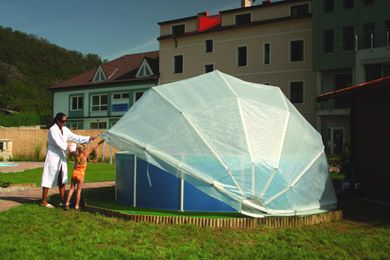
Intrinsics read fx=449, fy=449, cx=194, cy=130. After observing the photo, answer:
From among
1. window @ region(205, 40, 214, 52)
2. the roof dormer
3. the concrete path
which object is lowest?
the concrete path

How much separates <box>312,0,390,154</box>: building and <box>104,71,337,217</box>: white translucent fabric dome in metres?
20.1

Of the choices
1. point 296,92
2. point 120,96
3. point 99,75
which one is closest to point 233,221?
point 296,92

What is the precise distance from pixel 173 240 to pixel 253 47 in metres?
30.6

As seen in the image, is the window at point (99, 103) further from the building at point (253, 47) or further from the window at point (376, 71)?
the window at point (376, 71)

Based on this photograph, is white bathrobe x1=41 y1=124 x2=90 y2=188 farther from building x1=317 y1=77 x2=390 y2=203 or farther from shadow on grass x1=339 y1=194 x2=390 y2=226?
building x1=317 y1=77 x2=390 y2=203

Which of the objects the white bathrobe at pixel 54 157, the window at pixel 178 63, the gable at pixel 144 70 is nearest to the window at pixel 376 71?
the window at pixel 178 63

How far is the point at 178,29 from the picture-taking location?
40594 mm

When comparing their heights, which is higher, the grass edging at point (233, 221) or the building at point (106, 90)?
the building at point (106, 90)

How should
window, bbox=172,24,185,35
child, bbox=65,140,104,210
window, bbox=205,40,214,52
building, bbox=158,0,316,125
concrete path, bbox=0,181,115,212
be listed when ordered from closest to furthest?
child, bbox=65,140,104,210
concrete path, bbox=0,181,115,212
building, bbox=158,0,316,125
window, bbox=205,40,214,52
window, bbox=172,24,185,35

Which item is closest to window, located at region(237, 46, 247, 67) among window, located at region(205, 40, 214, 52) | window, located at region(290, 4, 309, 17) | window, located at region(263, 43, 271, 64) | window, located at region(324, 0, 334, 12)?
window, located at region(263, 43, 271, 64)

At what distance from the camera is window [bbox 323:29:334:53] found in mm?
31172

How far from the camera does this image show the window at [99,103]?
44000 millimetres

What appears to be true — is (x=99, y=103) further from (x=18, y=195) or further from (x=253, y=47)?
(x=18, y=195)

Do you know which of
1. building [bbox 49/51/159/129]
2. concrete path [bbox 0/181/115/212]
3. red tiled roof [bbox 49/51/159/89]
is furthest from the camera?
red tiled roof [bbox 49/51/159/89]
